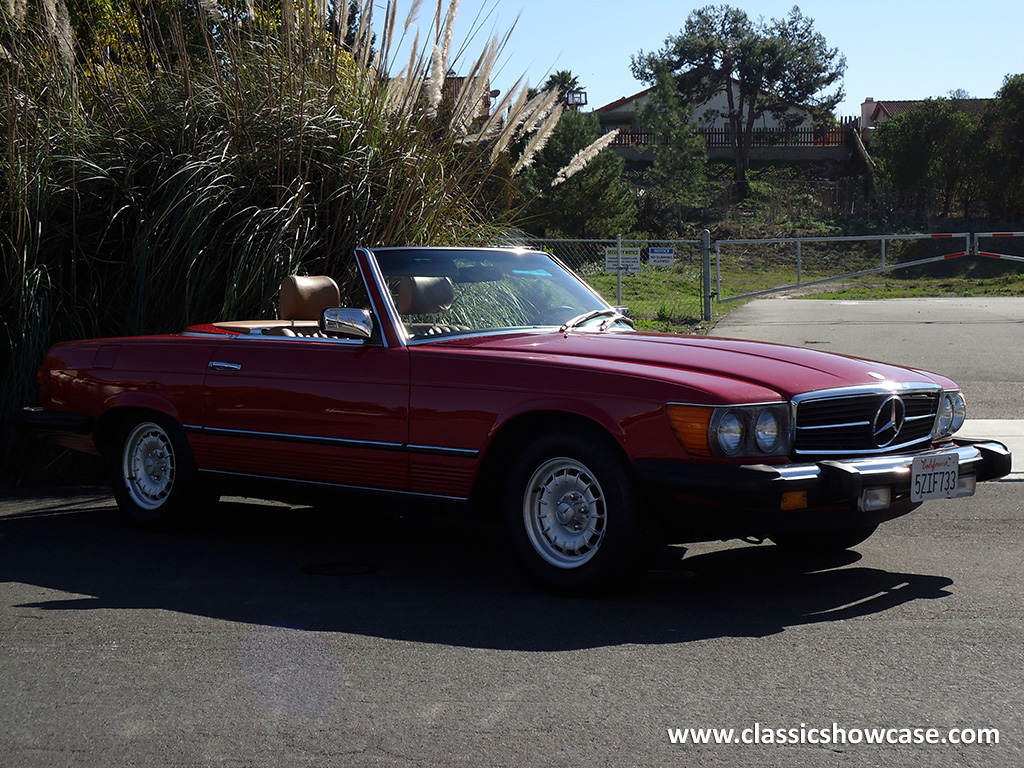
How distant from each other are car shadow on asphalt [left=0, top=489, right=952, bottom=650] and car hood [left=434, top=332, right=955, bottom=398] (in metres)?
0.88

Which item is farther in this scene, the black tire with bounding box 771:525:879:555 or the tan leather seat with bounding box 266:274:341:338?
A: the tan leather seat with bounding box 266:274:341:338

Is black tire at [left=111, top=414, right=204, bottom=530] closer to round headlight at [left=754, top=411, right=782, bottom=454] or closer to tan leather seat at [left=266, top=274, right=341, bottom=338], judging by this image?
tan leather seat at [left=266, top=274, right=341, bottom=338]

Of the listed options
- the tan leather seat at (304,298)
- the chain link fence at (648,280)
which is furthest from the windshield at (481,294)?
the chain link fence at (648,280)

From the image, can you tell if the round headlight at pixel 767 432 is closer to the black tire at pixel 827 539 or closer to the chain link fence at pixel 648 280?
the black tire at pixel 827 539

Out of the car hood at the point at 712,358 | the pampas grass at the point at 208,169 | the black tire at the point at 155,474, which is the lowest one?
the black tire at the point at 155,474

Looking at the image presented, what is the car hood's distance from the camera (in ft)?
15.8

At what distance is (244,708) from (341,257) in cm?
535

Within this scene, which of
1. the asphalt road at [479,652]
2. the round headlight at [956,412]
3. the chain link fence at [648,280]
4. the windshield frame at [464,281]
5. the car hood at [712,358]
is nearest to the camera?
the asphalt road at [479,652]

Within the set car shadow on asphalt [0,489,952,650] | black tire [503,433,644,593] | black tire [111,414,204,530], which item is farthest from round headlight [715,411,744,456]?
black tire [111,414,204,530]

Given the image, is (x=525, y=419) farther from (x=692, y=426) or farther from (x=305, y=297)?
(x=305, y=297)

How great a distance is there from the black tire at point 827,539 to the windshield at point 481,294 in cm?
138

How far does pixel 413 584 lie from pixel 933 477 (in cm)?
227

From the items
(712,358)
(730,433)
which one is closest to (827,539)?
(712,358)

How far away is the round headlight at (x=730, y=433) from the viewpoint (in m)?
4.53
